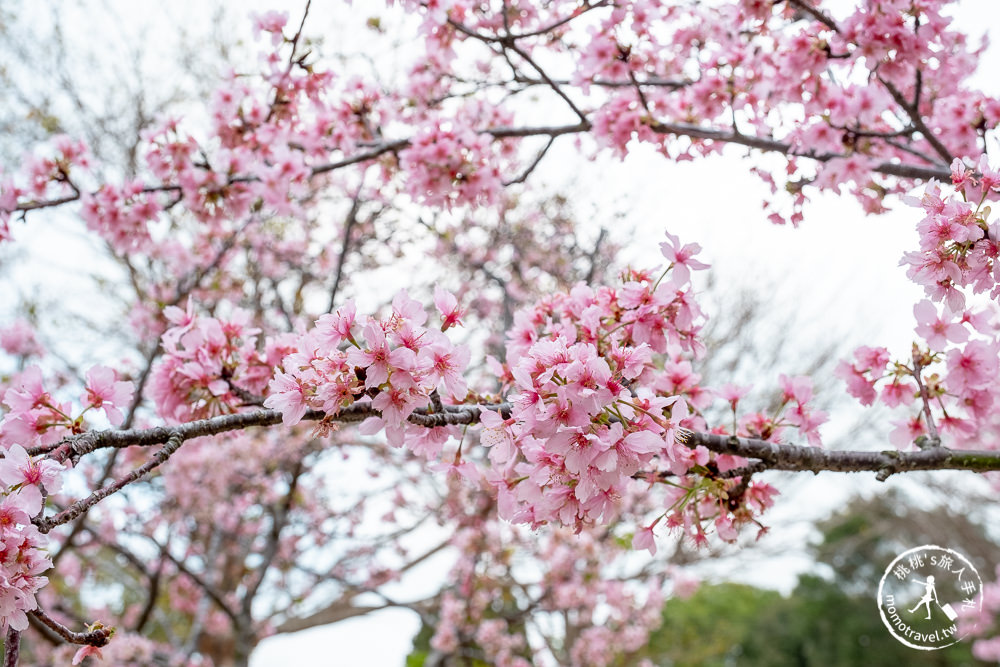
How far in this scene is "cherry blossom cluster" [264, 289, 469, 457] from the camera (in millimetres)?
1439

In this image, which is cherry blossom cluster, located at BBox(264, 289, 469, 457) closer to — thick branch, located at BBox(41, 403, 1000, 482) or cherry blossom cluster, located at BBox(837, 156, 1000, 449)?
thick branch, located at BBox(41, 403, 1000, 482)

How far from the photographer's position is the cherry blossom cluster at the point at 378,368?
4.72ft

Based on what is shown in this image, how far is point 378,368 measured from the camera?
1439 mm

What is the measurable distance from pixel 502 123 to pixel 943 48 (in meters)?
2.36

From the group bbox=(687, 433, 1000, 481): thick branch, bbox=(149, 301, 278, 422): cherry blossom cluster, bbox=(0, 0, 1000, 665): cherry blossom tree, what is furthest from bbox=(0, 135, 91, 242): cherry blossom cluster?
bbox=(687, 433, 1000, 481): thick branch

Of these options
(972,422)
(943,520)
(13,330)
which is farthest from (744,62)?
(943,520)

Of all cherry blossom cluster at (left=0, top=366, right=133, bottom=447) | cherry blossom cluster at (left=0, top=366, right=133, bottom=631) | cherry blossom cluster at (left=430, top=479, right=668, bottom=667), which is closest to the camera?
cherry blossom cluster at (left=0, top=366, right=133, bottom=631)

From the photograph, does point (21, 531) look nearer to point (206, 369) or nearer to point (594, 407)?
point (206, 369)

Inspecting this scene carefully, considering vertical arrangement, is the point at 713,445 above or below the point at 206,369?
below

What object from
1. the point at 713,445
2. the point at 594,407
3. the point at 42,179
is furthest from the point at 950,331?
the point at 42,179

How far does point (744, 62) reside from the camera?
3547 mm

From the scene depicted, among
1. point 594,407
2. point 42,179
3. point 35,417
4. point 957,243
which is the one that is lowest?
point 594,407

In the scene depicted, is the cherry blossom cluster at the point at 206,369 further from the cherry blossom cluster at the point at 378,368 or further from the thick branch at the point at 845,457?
the thick branch at the point at 845,457

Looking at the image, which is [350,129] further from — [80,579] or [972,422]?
[80,579]
